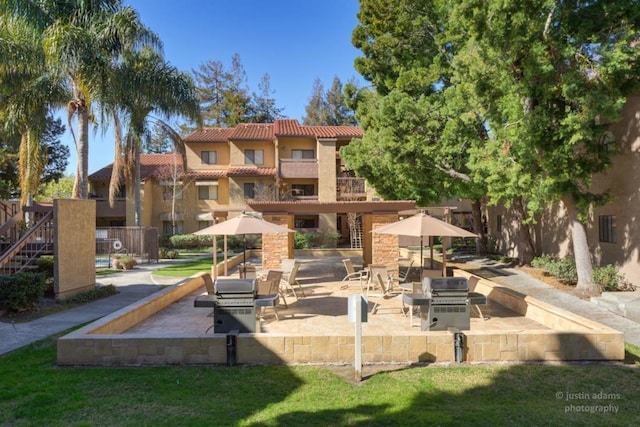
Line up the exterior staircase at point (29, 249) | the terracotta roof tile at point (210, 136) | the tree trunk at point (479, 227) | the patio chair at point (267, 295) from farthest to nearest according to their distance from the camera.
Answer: the terracotta roof tile at point (210, 136) → the tree trunk at point (479, 227) → the exterior staircase at point (29, 249) → the patio chair at point (267, 295)

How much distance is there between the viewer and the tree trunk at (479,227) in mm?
23625

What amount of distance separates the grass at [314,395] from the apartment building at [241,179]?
26258 mm

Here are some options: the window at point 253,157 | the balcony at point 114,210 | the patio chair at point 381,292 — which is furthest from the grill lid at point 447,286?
the balcony at point 114,210

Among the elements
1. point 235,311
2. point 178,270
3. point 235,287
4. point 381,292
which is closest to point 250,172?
point 178,270

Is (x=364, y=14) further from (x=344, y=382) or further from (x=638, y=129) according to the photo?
(x=344, y=382)

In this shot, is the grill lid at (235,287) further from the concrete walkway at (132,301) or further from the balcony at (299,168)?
the balcony at (299,168)

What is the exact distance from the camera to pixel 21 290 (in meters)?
9.49

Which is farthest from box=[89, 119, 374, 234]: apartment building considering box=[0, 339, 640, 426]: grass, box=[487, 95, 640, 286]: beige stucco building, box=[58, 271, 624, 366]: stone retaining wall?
box=[0, 339, 640, 426]: grass

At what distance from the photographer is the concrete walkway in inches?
314

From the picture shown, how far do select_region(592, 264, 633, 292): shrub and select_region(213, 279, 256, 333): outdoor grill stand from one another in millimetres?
10964

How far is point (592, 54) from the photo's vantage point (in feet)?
35.7

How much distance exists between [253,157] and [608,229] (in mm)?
26683

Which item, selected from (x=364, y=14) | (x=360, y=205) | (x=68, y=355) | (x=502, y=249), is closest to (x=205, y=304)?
(x=68, y=355)

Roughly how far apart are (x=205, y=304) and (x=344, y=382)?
3324 millimetres
